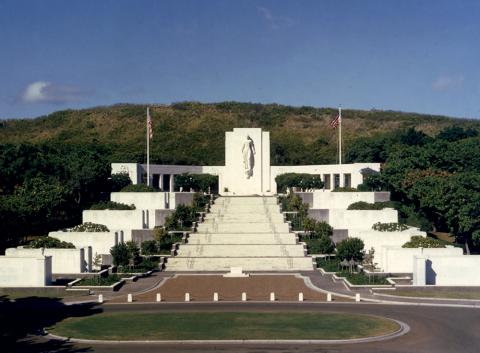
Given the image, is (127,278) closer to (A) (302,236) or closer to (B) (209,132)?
(A) (302,236)

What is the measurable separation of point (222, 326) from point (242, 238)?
24.8 meters

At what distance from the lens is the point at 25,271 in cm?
3650

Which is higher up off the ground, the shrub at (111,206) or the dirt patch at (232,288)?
the shrub at (111,206)

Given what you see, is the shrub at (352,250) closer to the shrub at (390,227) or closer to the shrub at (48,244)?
the shrub at (390,227)

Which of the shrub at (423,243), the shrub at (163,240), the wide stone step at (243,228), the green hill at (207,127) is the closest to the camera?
the shrub at (423,243)

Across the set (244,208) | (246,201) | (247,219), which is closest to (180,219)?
(247,219)

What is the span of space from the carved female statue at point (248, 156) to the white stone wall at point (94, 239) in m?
25.4

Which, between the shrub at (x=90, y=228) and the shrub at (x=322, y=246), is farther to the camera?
the shrub at (x=90, y=228)

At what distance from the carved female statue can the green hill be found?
2368 centimetres

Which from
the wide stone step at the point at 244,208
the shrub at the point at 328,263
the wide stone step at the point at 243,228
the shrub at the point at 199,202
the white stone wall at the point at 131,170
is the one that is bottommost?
the shrub at the point at 328,263

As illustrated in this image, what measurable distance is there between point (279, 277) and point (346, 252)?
4.34 m

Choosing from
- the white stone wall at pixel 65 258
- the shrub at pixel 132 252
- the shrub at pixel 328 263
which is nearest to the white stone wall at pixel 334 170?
the shrub at pixel 328 263

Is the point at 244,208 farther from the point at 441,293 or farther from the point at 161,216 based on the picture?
the point at 441,293

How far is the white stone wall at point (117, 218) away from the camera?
2056 inches
